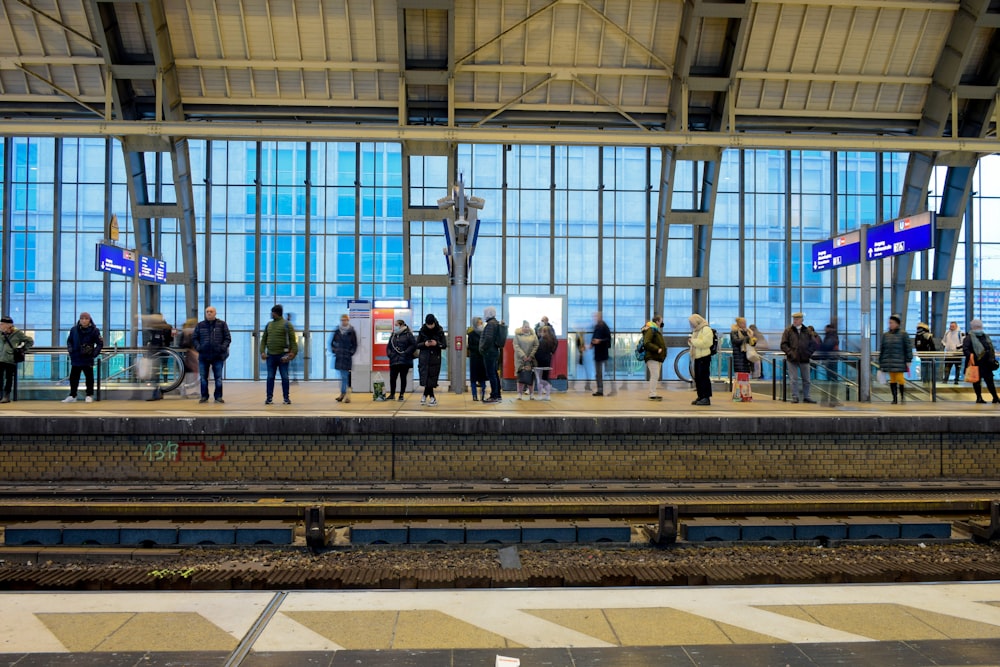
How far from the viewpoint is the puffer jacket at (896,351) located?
14.3m

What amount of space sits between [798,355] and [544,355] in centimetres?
462

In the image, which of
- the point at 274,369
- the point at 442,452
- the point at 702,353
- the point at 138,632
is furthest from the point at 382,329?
the point at 138,632

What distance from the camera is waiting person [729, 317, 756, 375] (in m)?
15.0

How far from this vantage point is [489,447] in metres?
11.1

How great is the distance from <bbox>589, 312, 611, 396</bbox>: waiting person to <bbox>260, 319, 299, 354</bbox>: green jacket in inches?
242

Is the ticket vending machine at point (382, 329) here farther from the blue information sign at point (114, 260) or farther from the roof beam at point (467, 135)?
the blue information sign at point (114, 260)

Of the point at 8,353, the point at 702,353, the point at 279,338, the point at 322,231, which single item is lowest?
the point at 8,353

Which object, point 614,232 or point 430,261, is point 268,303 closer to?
point 430,261

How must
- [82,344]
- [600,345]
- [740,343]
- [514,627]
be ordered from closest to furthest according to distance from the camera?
[514,627] → [82,344] → [740,343] → [600,345]

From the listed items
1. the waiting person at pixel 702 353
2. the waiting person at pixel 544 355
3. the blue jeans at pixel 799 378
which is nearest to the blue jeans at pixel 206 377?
the waiting person at pixel 544 355

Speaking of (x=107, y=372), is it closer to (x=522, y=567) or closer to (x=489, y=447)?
(x=489, y=447)

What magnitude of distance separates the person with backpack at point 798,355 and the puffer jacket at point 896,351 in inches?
48.9

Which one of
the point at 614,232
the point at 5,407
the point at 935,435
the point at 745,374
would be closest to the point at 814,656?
the point at 935,435

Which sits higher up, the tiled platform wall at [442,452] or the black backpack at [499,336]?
the black backpack at [499,336]
